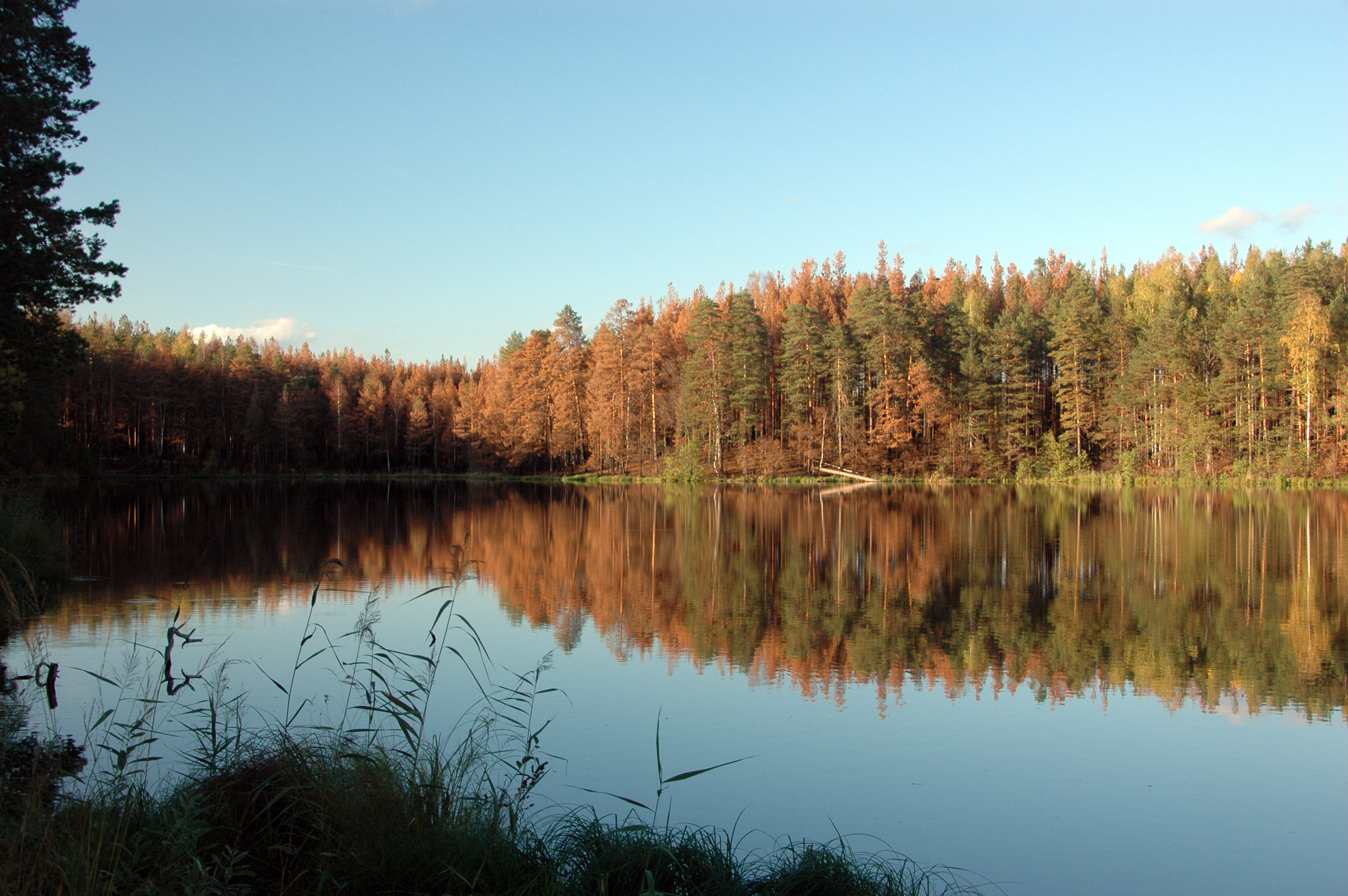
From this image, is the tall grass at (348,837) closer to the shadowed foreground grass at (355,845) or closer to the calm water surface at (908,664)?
the shadowed foreground grass at (355,845)

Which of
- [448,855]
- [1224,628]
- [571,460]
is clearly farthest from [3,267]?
[571,460]

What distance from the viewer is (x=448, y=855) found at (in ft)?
13.1

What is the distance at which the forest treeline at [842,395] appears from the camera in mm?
50125

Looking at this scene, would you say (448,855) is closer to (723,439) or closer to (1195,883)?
(1195,883)

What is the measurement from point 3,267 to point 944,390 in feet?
176

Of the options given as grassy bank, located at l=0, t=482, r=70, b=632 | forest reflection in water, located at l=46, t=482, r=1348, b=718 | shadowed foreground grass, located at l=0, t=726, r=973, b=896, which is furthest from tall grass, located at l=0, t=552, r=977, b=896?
grassy bank, located at l=0, t=482, r=70, b=632

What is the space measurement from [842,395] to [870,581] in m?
42.2

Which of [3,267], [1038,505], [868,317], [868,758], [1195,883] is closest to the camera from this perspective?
[1195,883]

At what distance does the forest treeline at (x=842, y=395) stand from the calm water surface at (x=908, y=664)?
102ft

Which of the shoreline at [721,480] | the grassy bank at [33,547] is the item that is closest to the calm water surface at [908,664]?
the grassy bank at [33,547]

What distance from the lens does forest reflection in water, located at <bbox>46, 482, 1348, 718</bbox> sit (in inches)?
387

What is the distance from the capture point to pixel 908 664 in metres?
9.88

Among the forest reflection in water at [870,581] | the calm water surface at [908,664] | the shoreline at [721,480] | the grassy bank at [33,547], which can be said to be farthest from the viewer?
the shoreline at [721,480]

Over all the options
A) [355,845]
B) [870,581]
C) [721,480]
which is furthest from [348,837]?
[721,480]
